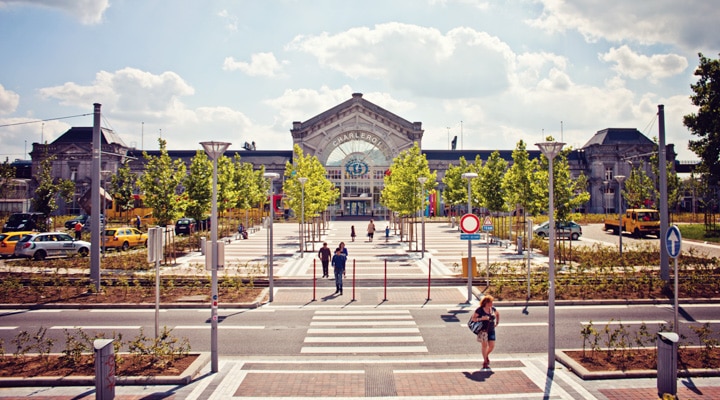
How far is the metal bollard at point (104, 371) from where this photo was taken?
9.12 metres

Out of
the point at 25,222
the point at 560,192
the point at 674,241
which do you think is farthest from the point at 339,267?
the point at 25,222

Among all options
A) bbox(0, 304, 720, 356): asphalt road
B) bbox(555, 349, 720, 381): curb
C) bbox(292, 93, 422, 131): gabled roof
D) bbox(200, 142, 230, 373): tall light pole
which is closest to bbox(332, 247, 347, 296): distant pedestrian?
bbox(0, 304, 720, 356): asphalt road

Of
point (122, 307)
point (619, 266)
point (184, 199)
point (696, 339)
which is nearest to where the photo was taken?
point (696, 339)

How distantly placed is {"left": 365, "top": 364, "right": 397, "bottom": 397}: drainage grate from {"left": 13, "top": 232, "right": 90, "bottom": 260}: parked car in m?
25.8

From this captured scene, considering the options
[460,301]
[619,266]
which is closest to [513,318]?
[460,301]

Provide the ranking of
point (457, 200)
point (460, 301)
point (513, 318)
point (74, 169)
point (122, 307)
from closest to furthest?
point (513, 318) → point (122, 307) → point (460, 301) → point (457, 200) → point (74, 169)

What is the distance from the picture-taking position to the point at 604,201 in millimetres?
82938

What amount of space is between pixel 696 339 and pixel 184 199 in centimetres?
2931

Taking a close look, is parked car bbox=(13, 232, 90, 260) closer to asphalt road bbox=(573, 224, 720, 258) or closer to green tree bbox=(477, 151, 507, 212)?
green tree bbox=(477, 151, 507, 212)

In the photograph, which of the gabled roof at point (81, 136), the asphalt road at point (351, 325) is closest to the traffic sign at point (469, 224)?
the asphalt road at point (351, 325)

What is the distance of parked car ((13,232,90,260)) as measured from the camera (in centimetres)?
3006

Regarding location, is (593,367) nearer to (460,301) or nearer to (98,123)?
(460,301)

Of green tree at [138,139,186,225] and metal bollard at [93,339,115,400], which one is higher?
green tree at [138,139,186,225]

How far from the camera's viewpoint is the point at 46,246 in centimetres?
3034
